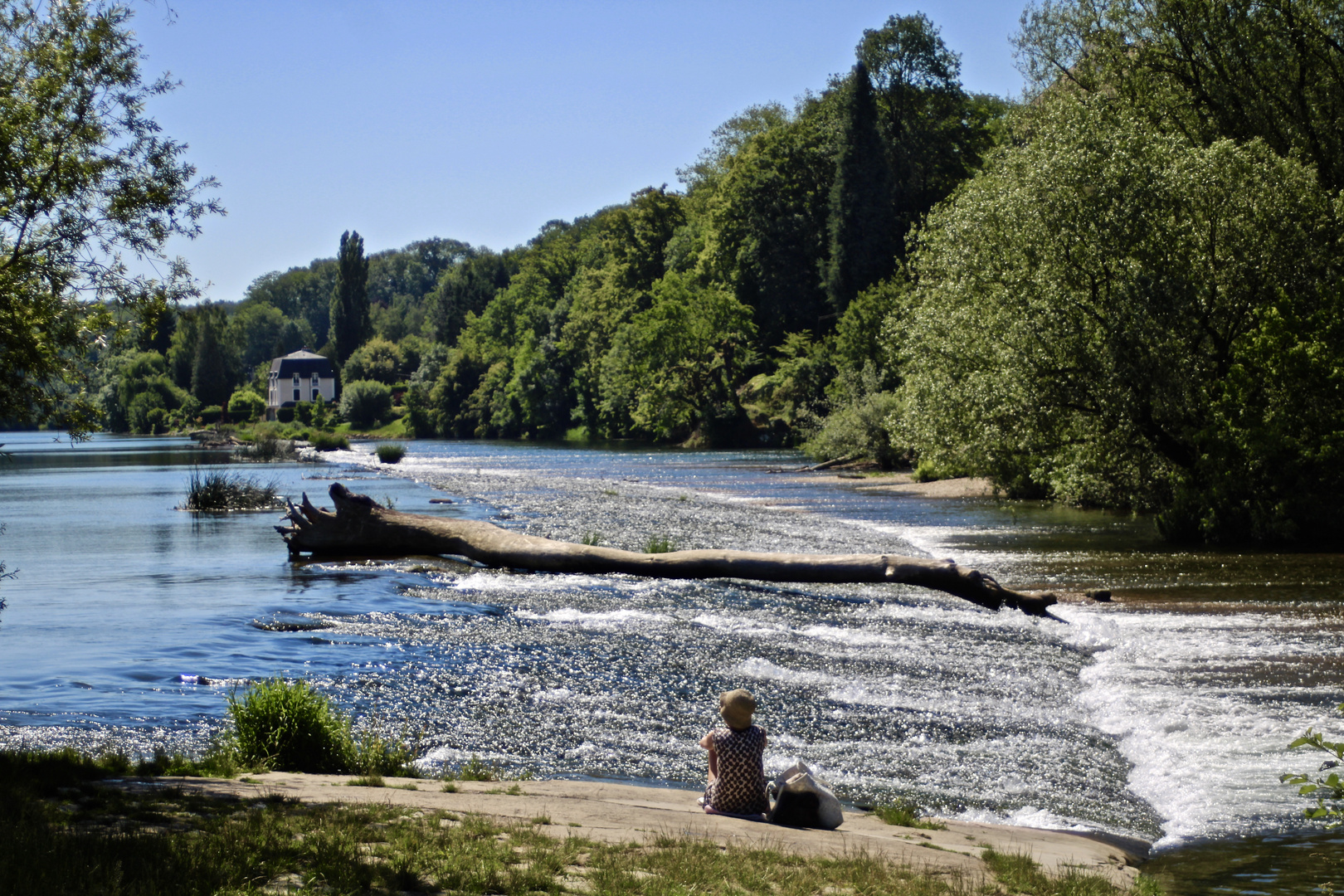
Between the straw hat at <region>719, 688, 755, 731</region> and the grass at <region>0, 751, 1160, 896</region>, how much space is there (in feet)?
4.12

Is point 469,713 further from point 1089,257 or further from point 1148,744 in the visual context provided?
point 1089,257

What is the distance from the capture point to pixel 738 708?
8.18 m

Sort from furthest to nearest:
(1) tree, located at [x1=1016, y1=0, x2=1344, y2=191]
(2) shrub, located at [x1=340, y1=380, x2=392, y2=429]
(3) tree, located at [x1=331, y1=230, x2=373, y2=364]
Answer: (3) tree, located at [x1=331, y1=230, x2=373, y2=364] → (2) shrub, located at [x1=340, y1=380, x2=392, y2=429] → (1) tree, located at [x1=1016, y1=0, x2=1344, y2=191]

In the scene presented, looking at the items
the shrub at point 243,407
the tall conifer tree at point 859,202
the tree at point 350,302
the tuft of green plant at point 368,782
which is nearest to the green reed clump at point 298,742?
the tuft of green plant at point 368,782

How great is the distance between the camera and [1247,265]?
2519 centimetres

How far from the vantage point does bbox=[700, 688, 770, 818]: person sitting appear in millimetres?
8305

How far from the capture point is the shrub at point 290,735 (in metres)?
9.79

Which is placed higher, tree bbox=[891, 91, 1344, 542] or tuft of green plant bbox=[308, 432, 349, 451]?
tree bbox=[891, 91, 1344, 542]

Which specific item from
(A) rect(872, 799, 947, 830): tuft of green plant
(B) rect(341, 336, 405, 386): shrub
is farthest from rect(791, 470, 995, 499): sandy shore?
(B) rect(341, 336, 405, 386): shrub

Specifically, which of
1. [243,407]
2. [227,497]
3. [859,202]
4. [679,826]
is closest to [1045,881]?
[679,826]

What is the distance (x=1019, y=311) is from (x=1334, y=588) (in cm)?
962

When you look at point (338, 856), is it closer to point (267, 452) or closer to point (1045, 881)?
point (1045, 881)

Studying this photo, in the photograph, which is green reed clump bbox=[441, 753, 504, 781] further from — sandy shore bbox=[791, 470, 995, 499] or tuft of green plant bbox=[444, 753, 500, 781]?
sandy shore bbox=[791, 470, 995, 499]

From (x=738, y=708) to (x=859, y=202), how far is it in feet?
251
